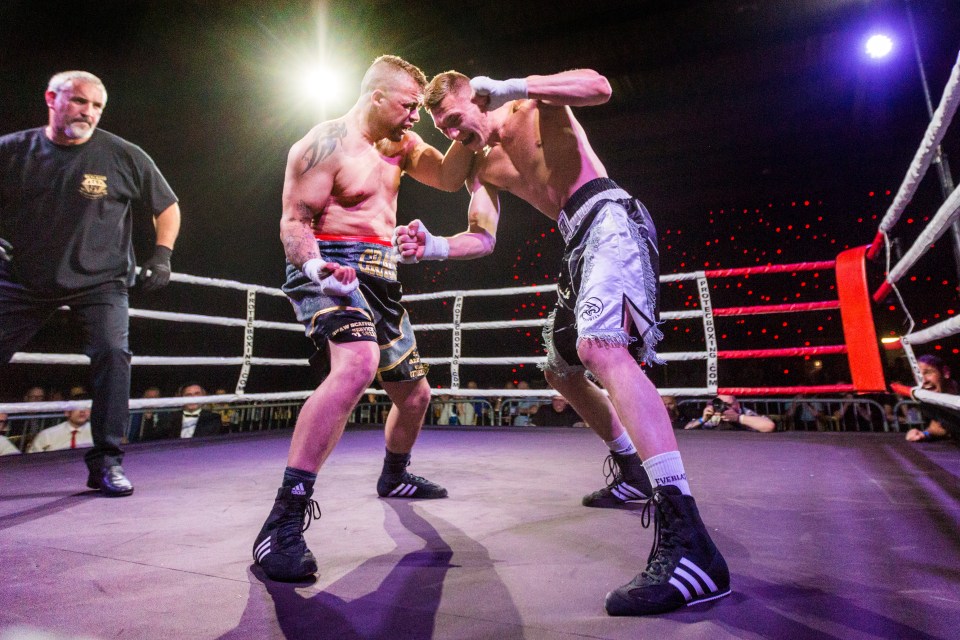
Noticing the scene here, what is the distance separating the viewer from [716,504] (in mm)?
1428

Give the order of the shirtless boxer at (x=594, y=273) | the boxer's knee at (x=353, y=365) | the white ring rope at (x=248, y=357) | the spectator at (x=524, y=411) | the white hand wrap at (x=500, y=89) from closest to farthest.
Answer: the shirtless boxer at (x=594, y=273)
the white hand wrap at (x=500, y=89)
the boxer's knee at (x=353, y=365)
the white ring rope at (x=248, y=357)
the spectator at (x=524, y=411)

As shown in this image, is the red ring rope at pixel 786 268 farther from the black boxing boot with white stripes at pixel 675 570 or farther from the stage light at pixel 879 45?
the stage light at pixel 879 45

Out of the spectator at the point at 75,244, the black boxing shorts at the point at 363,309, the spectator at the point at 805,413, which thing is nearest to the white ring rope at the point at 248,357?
the spectator at the point at 75,244

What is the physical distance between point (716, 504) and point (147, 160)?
8.06 feet

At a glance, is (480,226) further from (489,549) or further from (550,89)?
(489,549)

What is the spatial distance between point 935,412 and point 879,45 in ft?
13.2

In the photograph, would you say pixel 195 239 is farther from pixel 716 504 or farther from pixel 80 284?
pixel 716 504

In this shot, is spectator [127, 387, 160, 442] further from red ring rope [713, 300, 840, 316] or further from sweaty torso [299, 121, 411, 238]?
red ring rope [713, 300, 840, 316]

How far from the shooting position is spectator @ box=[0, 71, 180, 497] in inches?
69.4

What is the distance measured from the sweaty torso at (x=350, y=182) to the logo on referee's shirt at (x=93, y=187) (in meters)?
1.05

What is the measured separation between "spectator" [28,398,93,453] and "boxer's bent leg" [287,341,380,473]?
3063 millimetres

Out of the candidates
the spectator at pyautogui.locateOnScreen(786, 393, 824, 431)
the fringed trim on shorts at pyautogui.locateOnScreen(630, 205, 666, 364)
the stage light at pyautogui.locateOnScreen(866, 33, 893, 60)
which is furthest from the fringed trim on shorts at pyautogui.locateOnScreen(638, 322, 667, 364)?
the stage light at pyautogui.locateOnScreen(866, 33, 893, 60)

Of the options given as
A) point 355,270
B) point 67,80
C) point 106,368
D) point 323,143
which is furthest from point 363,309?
point 67,80

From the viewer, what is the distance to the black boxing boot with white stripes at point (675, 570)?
78cm
